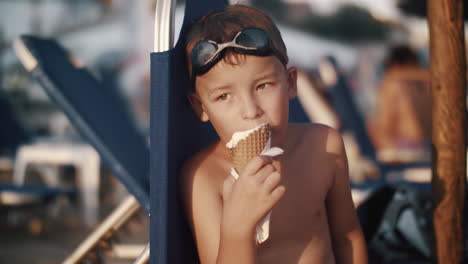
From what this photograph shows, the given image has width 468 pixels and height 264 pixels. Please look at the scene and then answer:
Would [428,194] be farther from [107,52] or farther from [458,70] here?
[107,52]

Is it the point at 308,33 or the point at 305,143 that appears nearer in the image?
the point at 305,143

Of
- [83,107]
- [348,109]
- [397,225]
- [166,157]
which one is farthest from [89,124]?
[348,109]

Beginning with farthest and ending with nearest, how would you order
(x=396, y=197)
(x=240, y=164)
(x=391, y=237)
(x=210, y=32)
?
(x=396, y=197) < (x=391, y=237) < (x=210, y=32) < (x=240, y=164)

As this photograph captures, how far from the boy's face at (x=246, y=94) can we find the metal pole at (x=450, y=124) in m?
0.50

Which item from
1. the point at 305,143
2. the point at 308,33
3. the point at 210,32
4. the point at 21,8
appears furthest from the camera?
the point at 308,33

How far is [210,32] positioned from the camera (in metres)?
1.28

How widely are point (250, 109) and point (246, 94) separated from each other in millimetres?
43

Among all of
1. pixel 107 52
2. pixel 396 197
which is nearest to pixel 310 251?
pixel 396 197

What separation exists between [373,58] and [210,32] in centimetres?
1196

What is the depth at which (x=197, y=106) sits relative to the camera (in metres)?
1.37

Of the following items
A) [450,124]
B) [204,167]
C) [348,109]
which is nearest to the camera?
[204,167]

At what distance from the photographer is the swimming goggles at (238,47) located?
3.95 feet

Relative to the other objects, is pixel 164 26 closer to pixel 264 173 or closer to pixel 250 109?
pixel 250 109

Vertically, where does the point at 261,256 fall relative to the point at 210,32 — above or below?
below
